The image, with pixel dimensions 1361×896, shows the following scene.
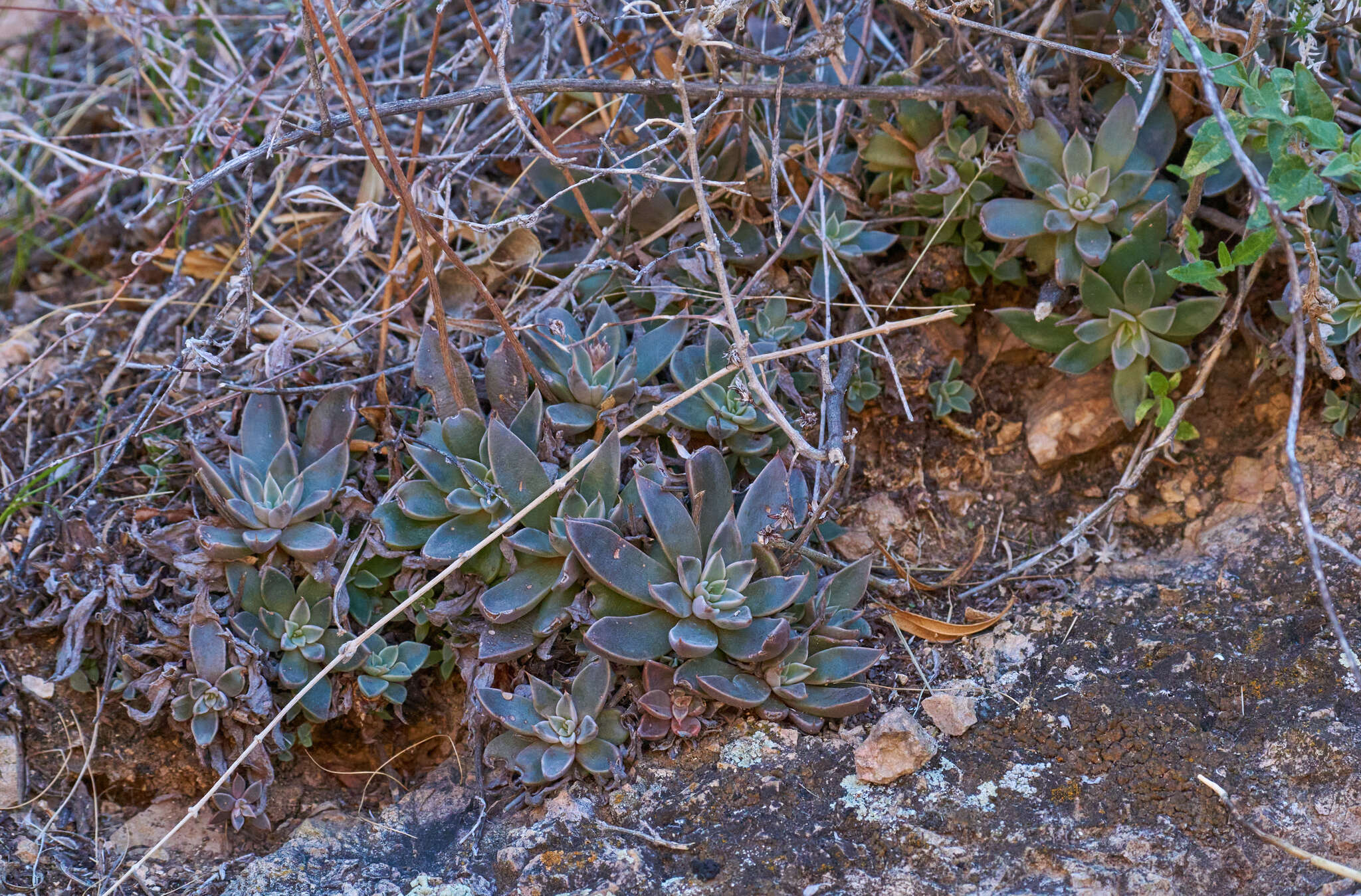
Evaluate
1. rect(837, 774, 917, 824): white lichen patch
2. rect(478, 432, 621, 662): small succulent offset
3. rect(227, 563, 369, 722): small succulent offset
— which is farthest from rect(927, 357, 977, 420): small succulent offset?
rect(227, 563, 369, 722): small succulent offset

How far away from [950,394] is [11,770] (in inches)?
88.6

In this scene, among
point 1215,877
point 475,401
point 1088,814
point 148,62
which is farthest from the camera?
point 148,62

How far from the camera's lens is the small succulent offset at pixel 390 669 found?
78.5 inches

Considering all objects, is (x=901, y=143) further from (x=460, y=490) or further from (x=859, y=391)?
(x=460, y=490)

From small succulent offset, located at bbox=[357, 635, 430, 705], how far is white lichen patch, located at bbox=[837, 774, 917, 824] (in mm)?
902

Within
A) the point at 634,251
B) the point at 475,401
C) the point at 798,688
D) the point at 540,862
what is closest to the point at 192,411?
the point at 475,401

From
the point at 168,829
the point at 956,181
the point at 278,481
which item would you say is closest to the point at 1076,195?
the point at 956,181

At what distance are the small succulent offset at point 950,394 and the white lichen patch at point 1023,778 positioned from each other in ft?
2.90

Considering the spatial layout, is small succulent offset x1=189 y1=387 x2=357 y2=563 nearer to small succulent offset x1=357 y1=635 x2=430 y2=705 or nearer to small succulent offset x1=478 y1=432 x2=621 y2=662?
small succulent offset x1=357 y1=635 x2=430 y2=705

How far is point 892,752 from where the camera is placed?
5.79 ft

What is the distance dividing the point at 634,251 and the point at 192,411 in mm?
1091

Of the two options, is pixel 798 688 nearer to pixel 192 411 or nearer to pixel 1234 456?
pixel 1234 456

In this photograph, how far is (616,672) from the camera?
194 centimetres

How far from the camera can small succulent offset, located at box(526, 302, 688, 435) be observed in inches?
84.5
